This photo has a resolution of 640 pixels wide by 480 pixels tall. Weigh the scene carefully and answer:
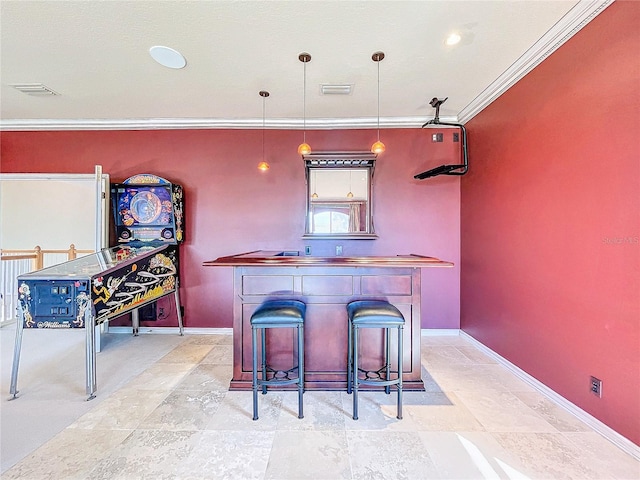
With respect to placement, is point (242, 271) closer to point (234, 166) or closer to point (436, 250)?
point (234, 166)

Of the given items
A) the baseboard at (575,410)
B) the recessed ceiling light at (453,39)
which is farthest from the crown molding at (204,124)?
the baseboard at (575,410)

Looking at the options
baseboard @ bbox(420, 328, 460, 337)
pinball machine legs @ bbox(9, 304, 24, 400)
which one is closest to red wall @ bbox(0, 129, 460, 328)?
baseboard @ bbox(420, 328, 460, 337)

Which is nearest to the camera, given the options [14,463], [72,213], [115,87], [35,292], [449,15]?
[14,463]

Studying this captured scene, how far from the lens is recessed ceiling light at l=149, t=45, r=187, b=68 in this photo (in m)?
2.27

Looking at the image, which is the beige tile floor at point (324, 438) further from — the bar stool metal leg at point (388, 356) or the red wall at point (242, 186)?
the red wall at point (242, 186)

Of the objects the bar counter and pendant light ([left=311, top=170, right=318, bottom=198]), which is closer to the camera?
the bar counter

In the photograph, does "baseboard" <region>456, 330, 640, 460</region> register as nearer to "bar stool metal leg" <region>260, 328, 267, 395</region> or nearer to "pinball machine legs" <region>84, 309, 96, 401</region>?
"bar stool metal leg" <region>260, 328, 267, 395</region>

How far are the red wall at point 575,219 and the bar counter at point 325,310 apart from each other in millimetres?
1103

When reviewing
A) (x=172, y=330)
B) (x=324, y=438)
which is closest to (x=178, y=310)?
(x=172, y=330)

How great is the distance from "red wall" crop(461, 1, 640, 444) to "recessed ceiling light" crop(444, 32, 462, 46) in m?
0.81

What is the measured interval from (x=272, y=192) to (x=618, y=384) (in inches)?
147

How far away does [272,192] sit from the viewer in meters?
3.71

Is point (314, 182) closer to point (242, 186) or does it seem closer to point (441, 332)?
point (242, 186)

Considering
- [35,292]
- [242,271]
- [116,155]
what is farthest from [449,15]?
[116,155]
